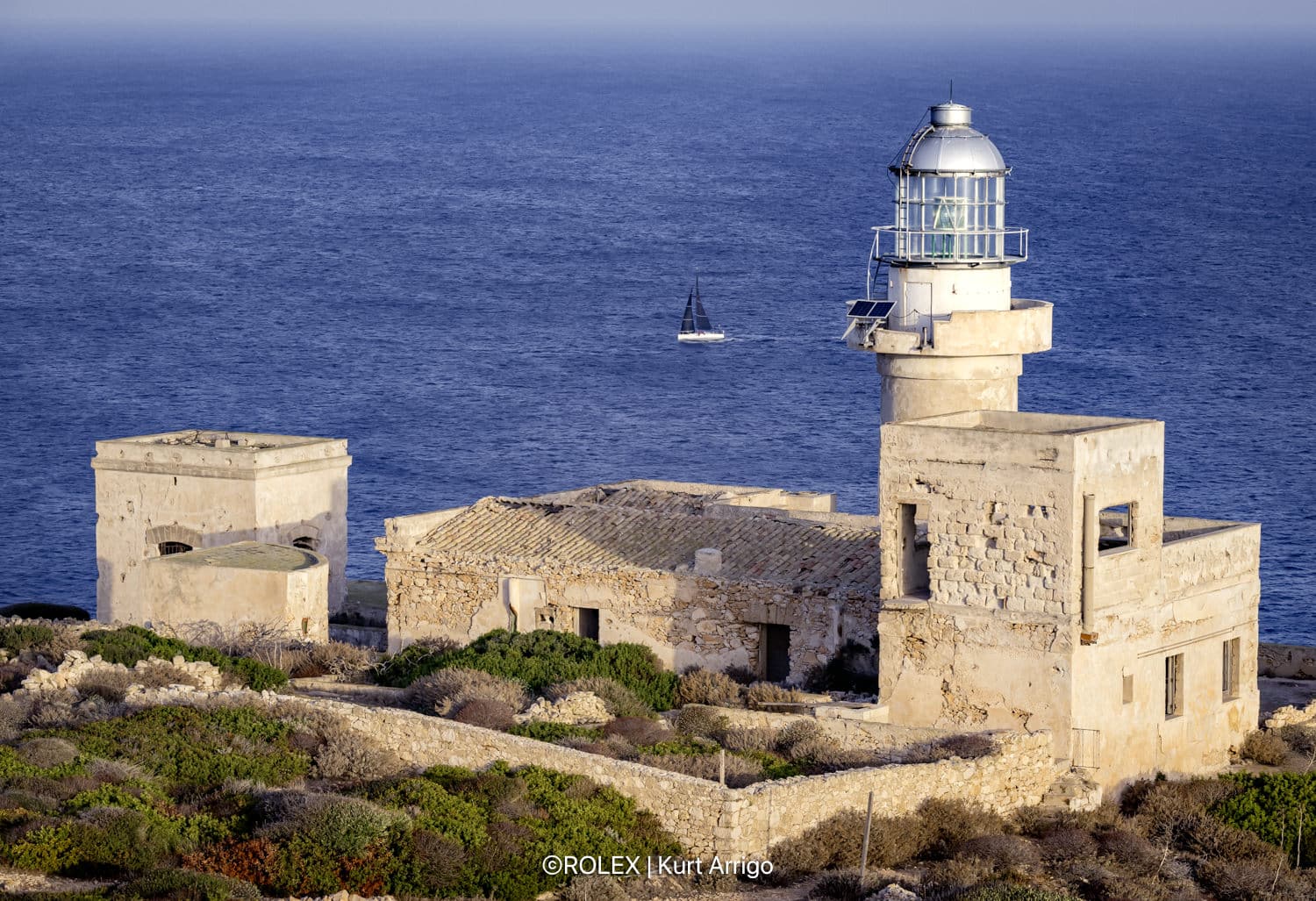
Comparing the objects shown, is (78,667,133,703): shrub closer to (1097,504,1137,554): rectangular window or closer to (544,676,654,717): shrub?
(544,676,654,717): shrub

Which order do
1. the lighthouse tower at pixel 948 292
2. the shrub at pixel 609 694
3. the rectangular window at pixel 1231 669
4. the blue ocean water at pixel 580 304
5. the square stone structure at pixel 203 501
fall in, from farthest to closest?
the blue ocean water at pixel 580 304 → the square stone structure at pixel 203 501 → the lighthouse tower at pixel 948 292 → the rectangular window at pixel 1231 669 → the shrub at pixel 609 694

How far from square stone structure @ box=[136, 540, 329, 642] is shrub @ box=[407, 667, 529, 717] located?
4.09 m

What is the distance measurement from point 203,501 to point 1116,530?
14.5 m

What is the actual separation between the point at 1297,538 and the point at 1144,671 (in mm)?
33545

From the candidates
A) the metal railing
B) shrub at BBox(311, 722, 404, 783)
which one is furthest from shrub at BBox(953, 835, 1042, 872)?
the metal railing

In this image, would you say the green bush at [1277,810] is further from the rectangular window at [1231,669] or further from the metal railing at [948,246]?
the metal railing at [948,246]

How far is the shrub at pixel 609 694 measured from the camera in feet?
83.4

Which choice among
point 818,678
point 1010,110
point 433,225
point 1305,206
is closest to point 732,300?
point 433,225

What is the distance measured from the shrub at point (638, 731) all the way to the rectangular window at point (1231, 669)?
23.6 feet

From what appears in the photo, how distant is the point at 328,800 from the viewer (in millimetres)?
20156

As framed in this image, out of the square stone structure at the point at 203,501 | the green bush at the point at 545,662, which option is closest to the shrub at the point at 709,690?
the green bush at the point at 545,662

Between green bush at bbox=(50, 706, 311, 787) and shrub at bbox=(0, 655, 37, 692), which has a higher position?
green bush at bbox=(50, 706, 311, 787)

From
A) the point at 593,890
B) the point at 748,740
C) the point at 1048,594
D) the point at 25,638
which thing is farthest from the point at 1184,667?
the point at 25,638

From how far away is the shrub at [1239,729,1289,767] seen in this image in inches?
1075
